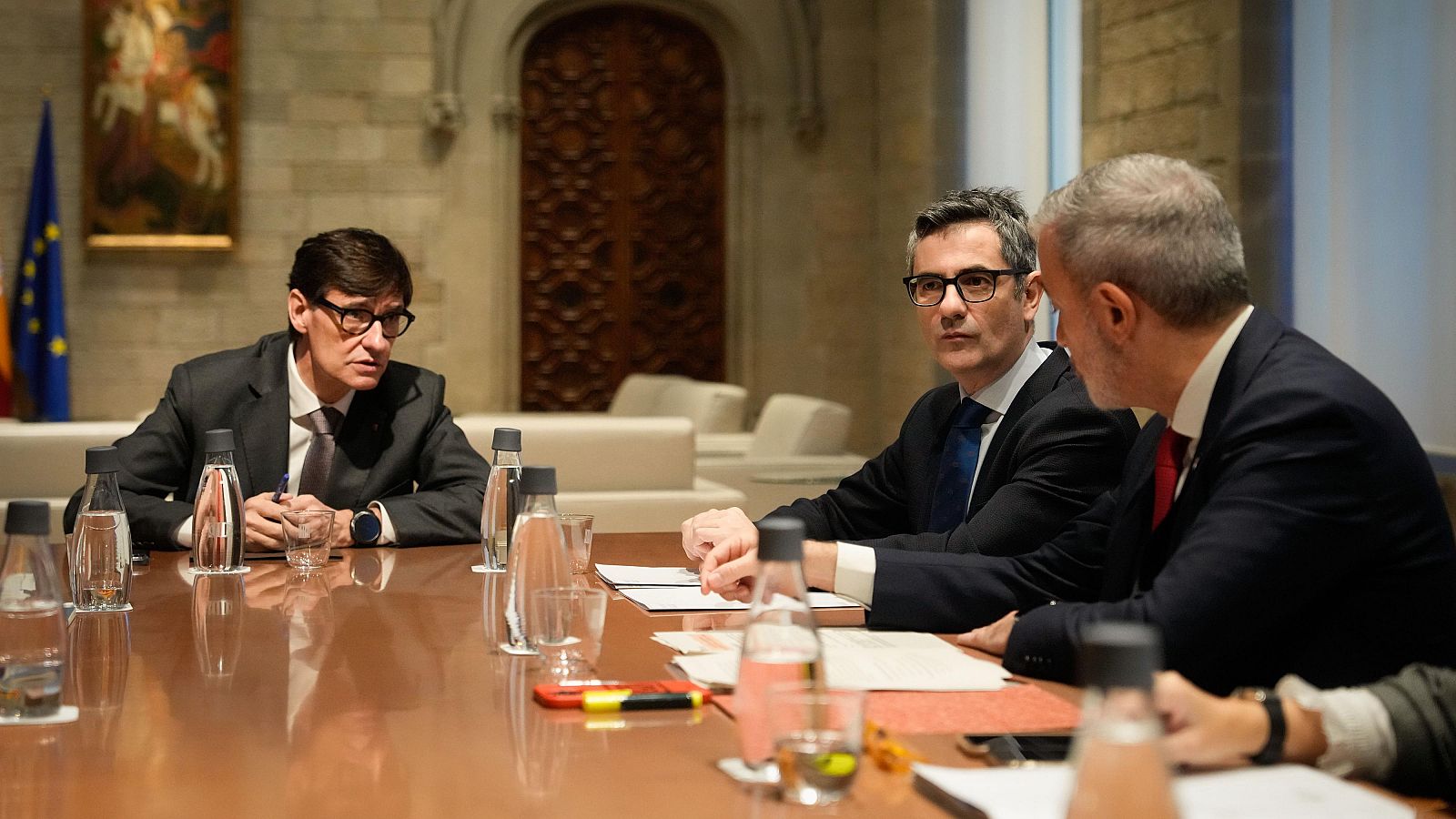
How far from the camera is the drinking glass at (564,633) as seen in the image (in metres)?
1.67

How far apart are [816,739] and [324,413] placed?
2.25 m

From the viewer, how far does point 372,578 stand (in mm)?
2463

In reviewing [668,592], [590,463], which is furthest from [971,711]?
[590,463]

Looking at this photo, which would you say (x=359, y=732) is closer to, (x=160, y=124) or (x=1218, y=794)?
(x=1218, y=794)

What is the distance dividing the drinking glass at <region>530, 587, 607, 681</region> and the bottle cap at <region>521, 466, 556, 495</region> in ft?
0.37

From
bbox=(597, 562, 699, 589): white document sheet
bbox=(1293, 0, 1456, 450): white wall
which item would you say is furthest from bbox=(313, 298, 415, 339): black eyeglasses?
bbox=(1293, 0, 1456, 450): white wall

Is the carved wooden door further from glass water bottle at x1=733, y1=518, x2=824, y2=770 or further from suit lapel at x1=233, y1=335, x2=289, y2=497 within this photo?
glass water bottle at x1=733, y1=518, x2=824, y2=770

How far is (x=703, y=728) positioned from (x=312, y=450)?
6.36 ft

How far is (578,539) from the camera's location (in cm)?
228

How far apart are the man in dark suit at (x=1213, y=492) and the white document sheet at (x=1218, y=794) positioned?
297 mm

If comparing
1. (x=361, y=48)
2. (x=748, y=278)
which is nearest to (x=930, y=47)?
Answer: (x=748, y=278)

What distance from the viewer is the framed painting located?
982cm

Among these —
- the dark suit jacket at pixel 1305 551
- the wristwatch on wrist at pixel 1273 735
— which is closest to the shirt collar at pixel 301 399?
the dark suit jacket at pixel 1305 551

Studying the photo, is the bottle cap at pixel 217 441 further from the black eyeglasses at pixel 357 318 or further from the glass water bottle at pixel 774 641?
the glass water bottle at pixel 774 641
